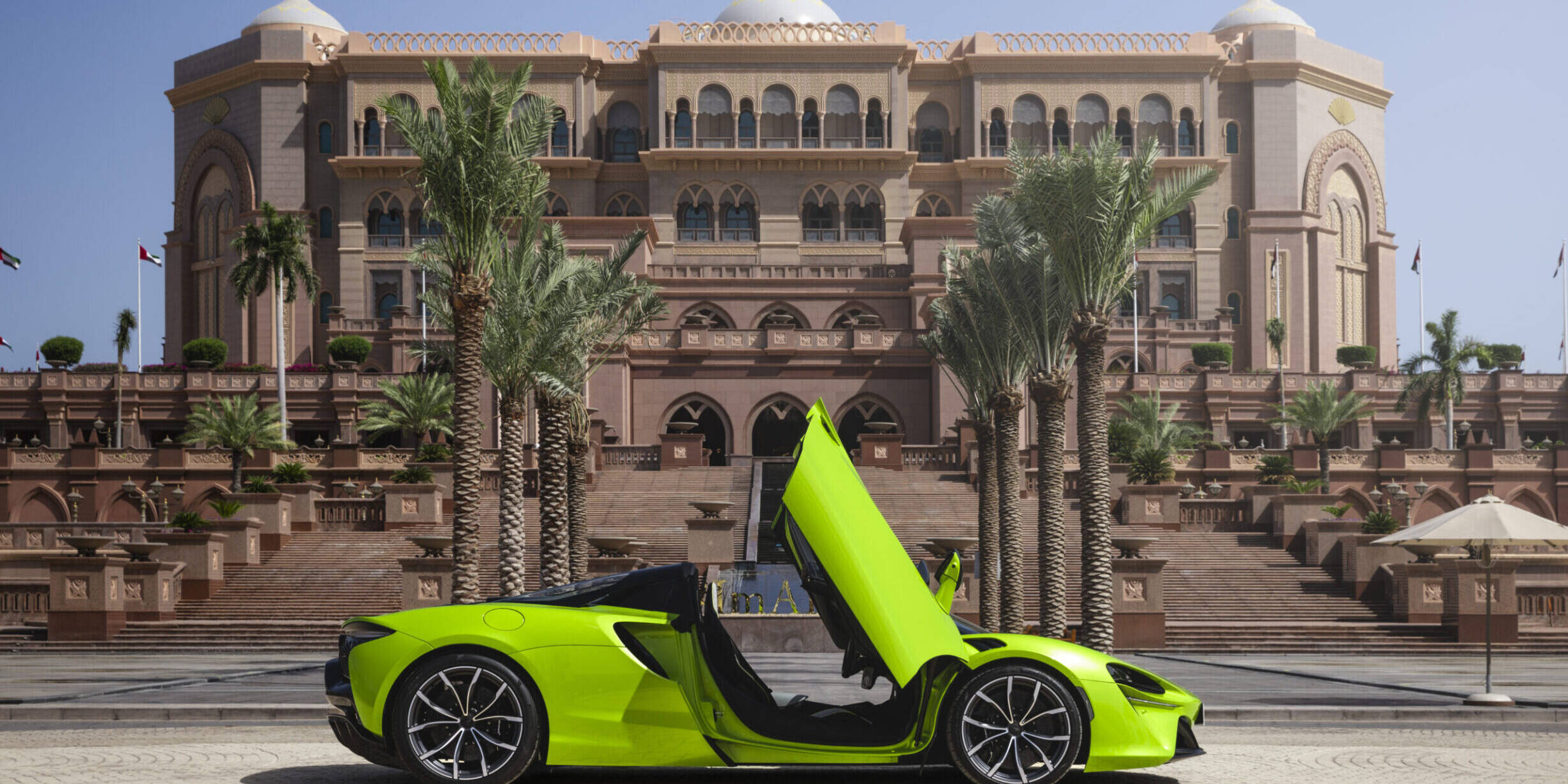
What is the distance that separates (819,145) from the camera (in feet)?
214

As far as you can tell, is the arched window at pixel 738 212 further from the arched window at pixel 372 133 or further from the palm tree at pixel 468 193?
the palm tree at pixel 468 193

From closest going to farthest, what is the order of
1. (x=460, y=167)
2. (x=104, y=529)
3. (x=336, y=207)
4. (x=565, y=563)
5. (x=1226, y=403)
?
(x=460, y=167) < (x=565, y=563) < (x=104, y=529) < (x=1226, y=403) < (x=336, y=207)

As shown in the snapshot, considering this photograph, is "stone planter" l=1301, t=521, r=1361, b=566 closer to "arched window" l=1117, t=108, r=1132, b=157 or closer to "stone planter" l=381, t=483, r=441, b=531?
"stone planter" l=381, t=483, r=441, b=531

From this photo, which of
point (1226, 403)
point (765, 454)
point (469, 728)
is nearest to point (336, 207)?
point (765, 454)

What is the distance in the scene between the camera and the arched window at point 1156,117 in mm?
65875

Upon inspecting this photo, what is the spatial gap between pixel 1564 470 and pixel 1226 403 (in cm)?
1113

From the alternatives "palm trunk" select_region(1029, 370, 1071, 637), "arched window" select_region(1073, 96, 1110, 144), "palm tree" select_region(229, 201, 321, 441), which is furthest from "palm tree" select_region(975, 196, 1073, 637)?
"arched window" select_region(1073, 96, 1110, 144)

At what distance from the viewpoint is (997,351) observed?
24922 millimetres

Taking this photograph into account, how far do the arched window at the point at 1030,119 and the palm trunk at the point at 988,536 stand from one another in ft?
139

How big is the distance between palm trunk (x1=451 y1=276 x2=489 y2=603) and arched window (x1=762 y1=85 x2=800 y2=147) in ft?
151

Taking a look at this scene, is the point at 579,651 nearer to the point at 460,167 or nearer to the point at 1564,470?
the point at 460,167

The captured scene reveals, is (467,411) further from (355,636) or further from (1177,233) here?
(1177,233)

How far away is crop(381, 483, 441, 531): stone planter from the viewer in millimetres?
33781

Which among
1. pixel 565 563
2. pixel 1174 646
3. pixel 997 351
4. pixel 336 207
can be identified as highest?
pixel 336 207
